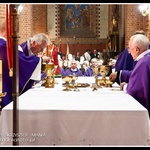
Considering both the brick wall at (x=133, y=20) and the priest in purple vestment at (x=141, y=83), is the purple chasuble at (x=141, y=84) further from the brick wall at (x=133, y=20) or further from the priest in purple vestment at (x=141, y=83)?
the brick wall at (x=133, y=20)

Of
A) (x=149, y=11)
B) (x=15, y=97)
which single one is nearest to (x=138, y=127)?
(x=15, y=97)

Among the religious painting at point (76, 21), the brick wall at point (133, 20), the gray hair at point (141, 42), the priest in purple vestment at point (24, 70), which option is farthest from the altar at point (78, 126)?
the religious painting at point (76, 21)

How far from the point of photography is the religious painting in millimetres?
19781

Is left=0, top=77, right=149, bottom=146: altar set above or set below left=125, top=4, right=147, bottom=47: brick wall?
below

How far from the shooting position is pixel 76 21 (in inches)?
799

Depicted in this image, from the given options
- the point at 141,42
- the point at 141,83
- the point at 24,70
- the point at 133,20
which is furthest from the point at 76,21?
the point at 141,83

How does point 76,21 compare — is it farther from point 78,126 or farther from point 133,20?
point 78,126

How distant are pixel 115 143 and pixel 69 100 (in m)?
0.63

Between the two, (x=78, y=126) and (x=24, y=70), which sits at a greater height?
(x=24, y=70)

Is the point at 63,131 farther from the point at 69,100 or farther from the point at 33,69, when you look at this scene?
the point at 33,69

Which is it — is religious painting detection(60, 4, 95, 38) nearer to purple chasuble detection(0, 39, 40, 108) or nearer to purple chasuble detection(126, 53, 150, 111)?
purple chasuble detection(0, 39, 40, 108)

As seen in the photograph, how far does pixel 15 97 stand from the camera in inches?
83.2

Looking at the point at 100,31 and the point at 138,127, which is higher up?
the point at 100,31

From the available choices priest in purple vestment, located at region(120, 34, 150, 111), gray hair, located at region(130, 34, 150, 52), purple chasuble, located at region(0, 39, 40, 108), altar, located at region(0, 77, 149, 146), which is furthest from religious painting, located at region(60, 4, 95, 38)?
altar, located at region(0, 77, 149, 146)
